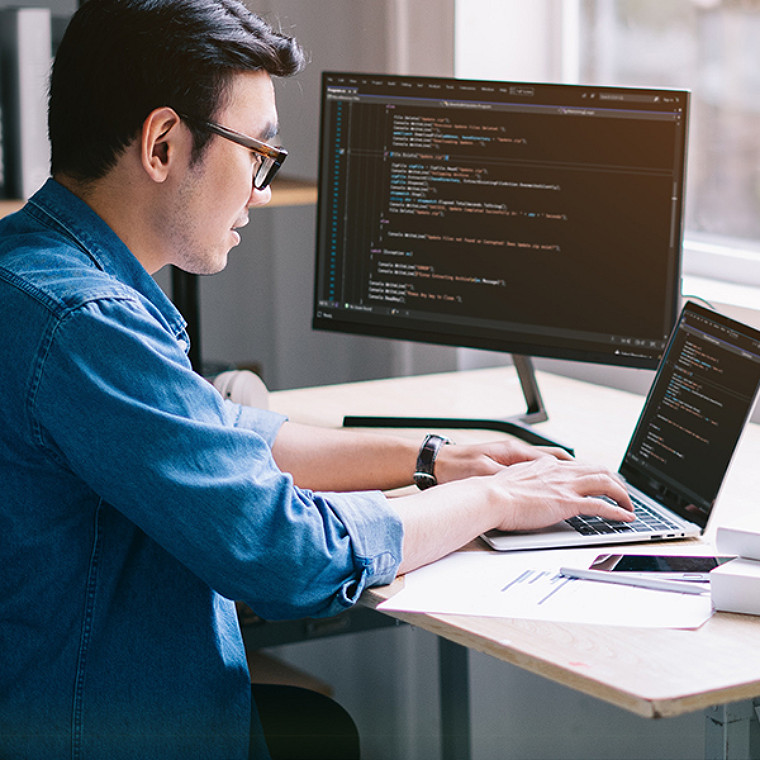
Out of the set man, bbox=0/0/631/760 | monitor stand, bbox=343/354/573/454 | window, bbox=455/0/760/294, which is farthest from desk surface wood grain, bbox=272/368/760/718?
window, bbox=455/0/760/294

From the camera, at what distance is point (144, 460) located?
93 centimetres

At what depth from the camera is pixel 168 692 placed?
3.44ft

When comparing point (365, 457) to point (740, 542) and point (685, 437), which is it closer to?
point (685, 437)

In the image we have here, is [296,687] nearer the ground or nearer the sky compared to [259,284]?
nearer the ground

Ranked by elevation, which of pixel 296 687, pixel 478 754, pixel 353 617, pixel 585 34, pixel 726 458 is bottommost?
pixel 478 754

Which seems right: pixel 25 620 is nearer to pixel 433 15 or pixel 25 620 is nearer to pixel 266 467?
pixel 266 467

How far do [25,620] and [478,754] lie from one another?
1.37 m

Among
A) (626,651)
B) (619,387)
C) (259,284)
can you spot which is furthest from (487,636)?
(259,284)

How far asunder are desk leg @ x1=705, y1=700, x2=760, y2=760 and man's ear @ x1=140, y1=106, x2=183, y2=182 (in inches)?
28.2

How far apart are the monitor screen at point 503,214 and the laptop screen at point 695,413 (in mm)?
203

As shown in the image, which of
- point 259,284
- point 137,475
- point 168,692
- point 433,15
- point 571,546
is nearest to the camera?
point 137,475

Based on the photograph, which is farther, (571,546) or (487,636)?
(571,546)

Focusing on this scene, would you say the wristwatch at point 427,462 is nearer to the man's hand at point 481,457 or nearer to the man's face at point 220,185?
the man's hand at point 481,457

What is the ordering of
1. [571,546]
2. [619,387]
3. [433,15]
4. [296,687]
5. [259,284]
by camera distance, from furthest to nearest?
1. [259,284]
2. [433,15]
3. [619,387]
4. [296,687]
5. [571,546]
